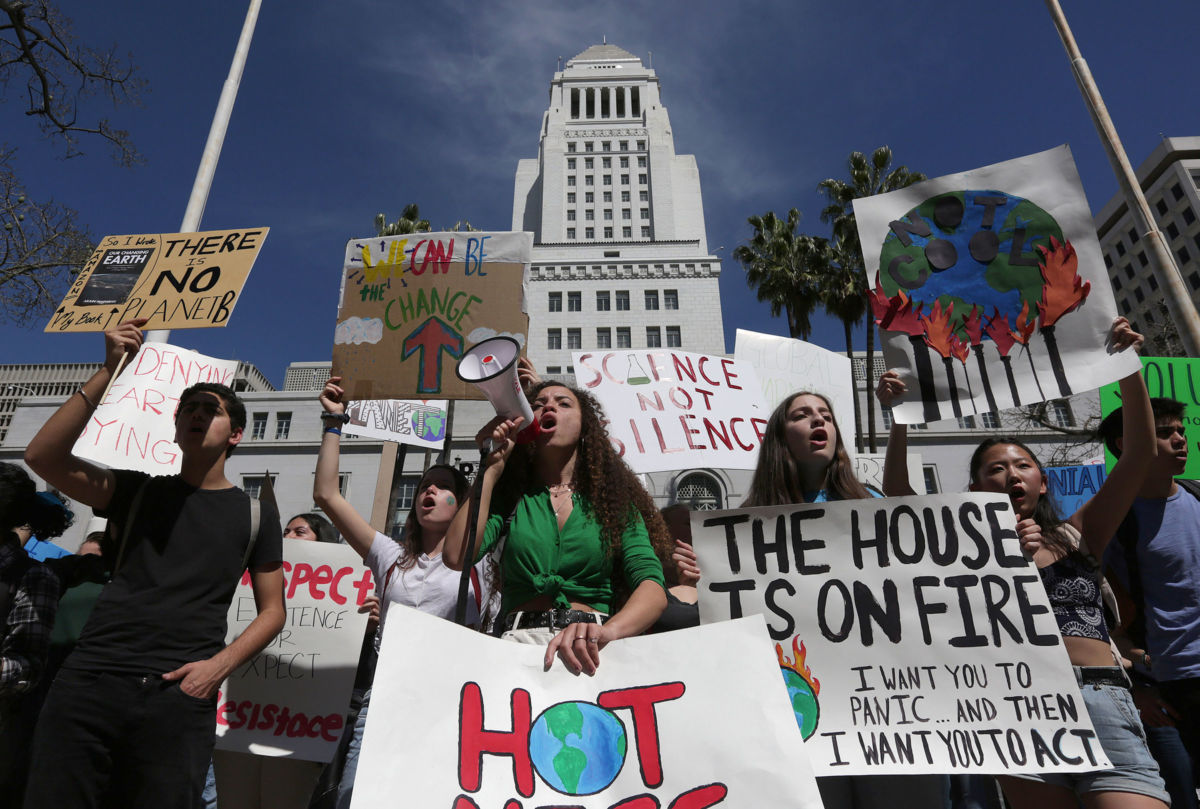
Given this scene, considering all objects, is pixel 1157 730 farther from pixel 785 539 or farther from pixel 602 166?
pixel 602 166

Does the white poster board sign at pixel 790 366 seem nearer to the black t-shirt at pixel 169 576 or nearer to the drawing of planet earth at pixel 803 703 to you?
the drawing of planet earth at pixel 803 703

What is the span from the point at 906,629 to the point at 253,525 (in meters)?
2.42

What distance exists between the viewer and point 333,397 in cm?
324

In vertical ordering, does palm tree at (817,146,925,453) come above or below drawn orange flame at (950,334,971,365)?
above

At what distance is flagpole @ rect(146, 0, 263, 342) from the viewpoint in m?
→ 5.70

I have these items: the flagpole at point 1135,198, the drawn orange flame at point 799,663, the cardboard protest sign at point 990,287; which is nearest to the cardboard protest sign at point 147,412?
the drawn orange flame at point 799,663

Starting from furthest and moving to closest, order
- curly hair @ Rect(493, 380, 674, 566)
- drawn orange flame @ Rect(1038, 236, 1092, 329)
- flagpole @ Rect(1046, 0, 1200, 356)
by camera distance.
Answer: flagpole @ Rect(1046, 0, 1200, 356), drawn orange flame @ Rect(1038, 236, 1092, 329), curly hair @ Rect(493, 380, 674, 566)

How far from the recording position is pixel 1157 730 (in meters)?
2.71

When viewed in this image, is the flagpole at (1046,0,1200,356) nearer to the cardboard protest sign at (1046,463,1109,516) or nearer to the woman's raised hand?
the cardboard protest sign at (1046,463,1109,516)

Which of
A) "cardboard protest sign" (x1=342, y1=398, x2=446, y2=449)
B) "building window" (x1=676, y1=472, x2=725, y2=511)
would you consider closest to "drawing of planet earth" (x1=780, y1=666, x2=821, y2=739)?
"cardboard protest sign" (x1=342, y1=398, x2=446, y2=449)

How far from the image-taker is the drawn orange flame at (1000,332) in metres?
3.05

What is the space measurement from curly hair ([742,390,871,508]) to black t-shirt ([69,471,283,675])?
1.98 metres

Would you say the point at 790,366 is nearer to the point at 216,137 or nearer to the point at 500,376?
the point at 500,376

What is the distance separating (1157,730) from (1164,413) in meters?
1.28
